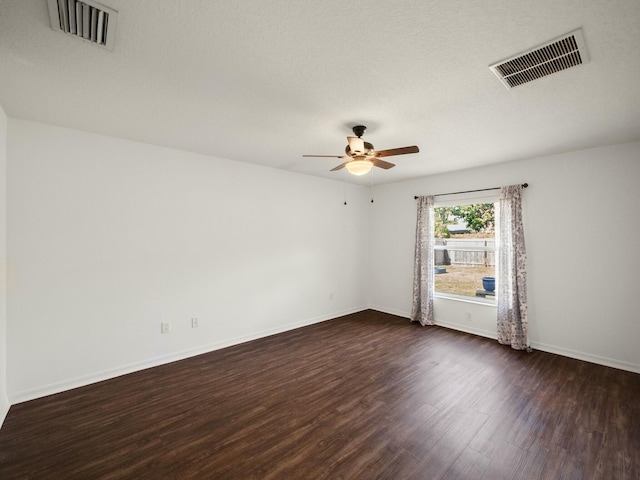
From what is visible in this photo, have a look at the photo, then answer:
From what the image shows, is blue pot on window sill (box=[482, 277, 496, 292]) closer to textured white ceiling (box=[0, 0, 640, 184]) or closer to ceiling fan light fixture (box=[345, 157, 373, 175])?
textured white ceiling (box=[0, 0, 640, 184])

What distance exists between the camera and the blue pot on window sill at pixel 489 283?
14.9 ft

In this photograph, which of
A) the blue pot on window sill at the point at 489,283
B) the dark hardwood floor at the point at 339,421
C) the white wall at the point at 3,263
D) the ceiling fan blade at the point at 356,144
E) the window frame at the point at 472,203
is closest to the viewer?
the dark hardwood floor at the point at 339,421

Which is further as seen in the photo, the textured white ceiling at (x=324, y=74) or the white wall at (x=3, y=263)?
the white wall at (x=3, y=263)

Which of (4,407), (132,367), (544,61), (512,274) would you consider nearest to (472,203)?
(512,274)

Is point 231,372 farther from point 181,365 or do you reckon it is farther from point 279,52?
point 279,52

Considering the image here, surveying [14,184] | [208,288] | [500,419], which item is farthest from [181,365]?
[500,419]

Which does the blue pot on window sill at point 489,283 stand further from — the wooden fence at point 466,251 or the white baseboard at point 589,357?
the white baseboard at point 589,357

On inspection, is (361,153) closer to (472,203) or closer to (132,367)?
(472,203)

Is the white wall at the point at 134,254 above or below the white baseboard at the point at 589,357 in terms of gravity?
above

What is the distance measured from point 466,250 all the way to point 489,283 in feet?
2.05

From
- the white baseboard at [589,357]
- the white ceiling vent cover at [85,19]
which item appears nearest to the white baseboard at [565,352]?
the white baseboard at [589,357]

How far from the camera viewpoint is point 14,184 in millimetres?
2662

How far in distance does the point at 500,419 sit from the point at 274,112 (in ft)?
10.8

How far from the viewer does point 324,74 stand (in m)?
1.96
